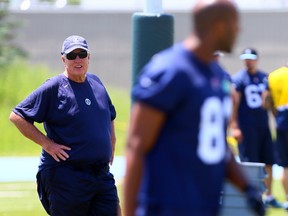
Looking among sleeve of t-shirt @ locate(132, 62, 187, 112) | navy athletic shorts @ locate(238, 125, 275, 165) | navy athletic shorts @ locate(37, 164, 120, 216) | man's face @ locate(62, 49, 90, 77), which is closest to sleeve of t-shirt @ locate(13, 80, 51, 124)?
man's face @ locate(62, 49, 90, 77)

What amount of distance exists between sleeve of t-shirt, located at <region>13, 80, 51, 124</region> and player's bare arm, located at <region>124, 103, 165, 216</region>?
3.04 metres

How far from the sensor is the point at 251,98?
11.7m

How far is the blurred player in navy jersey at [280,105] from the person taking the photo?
35.1 ft

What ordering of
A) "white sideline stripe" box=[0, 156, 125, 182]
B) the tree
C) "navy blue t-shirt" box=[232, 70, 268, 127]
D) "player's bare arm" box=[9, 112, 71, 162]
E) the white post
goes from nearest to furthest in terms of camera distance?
→ "player's bare arm" box=[9, 112, 71, 162] → the white post → "navy blue t-shirt" box=[232, 70, 268, 127] → "white sideline stripe" box=[0, 156, 125, 182] → the tree

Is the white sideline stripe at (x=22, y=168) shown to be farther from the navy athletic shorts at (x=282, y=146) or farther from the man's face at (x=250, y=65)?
the navy athletic shorts at (x=282, y=146)

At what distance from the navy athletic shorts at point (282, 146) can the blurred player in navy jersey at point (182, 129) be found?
263 inches

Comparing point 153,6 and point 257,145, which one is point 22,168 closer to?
point 257,145

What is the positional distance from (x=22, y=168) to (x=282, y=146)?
5.87 metres

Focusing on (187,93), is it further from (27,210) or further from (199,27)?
(27,210)

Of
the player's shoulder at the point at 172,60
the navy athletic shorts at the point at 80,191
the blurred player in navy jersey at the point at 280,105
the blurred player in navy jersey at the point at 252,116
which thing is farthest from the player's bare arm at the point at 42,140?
the blurred player in navy jersey at the point at 252,116

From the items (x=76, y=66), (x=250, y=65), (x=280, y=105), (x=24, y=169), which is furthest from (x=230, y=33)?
(x=24, y=169)

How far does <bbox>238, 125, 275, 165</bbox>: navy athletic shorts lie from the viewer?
1175 centimetres

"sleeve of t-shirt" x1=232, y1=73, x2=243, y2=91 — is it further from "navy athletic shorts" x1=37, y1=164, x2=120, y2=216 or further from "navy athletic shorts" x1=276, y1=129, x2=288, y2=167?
"navy athletic shorts" x1=37, y1=164, x2=120, y2=216

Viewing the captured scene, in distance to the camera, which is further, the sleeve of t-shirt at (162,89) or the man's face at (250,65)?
the man's face at (250,65)
